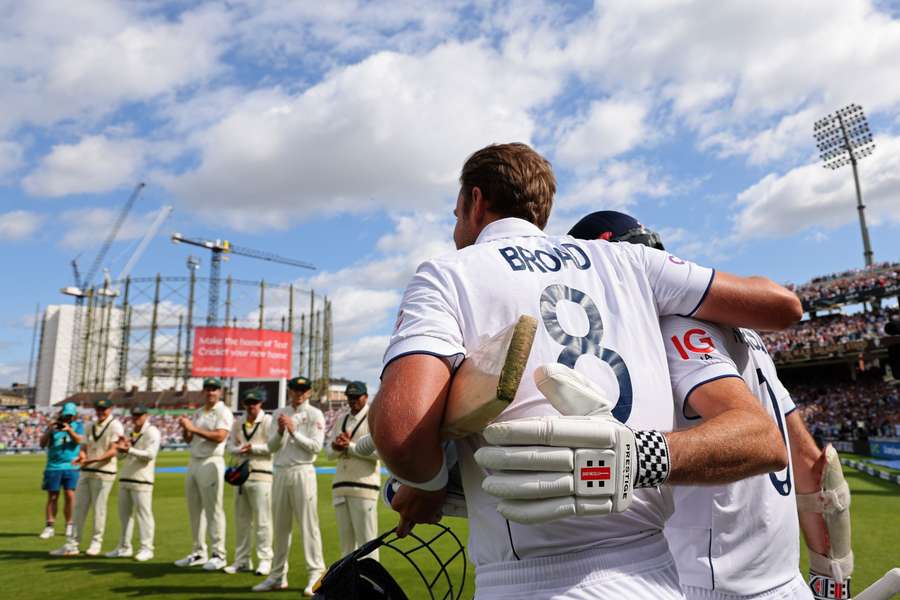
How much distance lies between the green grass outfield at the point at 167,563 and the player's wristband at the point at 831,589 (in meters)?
3.13

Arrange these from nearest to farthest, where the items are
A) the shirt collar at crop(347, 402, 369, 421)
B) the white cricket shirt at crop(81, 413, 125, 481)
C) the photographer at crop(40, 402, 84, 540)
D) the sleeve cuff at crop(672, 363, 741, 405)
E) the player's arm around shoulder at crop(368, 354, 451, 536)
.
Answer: the player's arm around shoulder at crop(368, 354, 451, 536)
the sleeve cuff at crop(672, 363, 741, 405)
the shirt collar at crop(347, 402, 369, 421)
the white cricket shirt at crop(81, 413, 125, 481)
the photographer at crop(40, 402, 84, 540)

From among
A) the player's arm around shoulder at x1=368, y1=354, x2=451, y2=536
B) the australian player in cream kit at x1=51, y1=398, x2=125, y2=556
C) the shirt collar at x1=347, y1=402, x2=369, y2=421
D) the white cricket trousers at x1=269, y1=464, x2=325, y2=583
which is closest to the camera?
the player's arm around shoulder at x1=368, y1=354, x2=451, y2=536

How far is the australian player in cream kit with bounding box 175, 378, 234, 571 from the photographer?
28.1 ft

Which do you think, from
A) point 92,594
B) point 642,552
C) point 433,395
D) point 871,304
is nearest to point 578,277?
point 433,395

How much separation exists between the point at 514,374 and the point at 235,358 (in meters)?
56.2

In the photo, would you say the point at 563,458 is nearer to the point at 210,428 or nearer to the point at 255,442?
the point at 255,442

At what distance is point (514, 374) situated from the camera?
112cm

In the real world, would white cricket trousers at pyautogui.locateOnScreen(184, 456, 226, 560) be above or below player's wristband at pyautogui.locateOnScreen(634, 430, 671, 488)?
below

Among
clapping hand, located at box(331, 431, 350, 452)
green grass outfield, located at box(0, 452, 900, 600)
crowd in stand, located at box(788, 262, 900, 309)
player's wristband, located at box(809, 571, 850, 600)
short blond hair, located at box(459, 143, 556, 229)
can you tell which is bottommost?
green grass outfield, located at box(0, 452, 900, 600)

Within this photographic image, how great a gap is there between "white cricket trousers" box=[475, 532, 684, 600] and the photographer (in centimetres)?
1184

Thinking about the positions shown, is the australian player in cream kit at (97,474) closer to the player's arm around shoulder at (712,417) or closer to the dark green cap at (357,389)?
the dark green cap at (357,389)

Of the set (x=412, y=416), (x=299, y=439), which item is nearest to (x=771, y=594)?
(x=412, y=416)

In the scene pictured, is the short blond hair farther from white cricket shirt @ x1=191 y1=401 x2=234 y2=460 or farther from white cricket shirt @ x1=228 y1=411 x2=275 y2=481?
white cricket shirt @ x1=191 y1=401 x2=234 y2=460

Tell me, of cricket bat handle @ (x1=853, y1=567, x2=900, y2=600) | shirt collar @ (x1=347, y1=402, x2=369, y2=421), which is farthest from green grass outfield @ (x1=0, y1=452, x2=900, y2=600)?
cricket bat handle @ (x1=853, y1=567, x2=900, y2=600)
